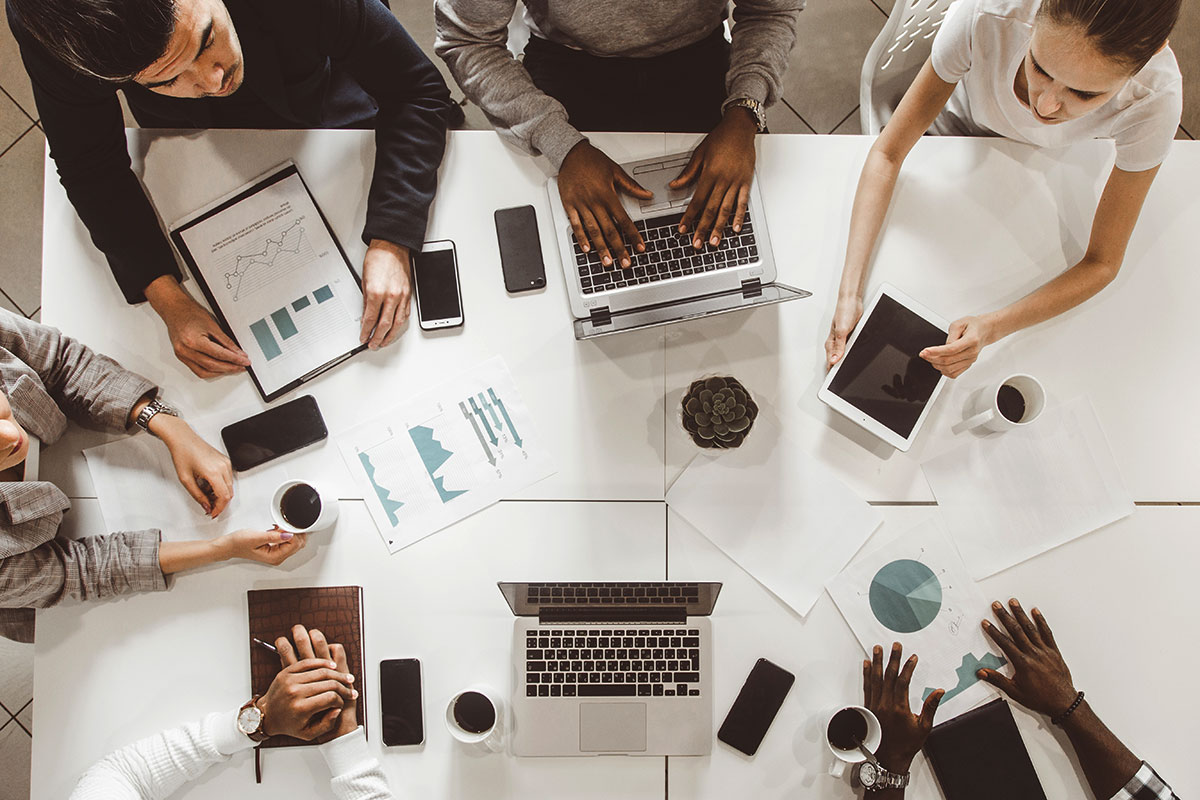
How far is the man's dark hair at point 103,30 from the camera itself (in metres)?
0.84

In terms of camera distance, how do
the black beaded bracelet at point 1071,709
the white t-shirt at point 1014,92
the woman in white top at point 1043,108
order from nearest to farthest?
the woman in white top at point 1043,108, the white t-shirt at point 1014,92, the black beaded bracelet at point 1071,709

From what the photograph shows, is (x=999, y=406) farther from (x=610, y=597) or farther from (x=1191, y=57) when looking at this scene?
(x=1191, y=57)

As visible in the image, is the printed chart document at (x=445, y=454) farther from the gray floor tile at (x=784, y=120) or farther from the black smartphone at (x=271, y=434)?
the gray floor tile at (x=784, y=120)

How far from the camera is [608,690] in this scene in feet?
3.91

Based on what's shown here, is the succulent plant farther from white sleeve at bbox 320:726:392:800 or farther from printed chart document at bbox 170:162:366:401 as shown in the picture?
white sleeve at bbox 320:726:392:800

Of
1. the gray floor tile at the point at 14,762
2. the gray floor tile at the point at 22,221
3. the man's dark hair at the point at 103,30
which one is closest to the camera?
the man's dark hair at the point at 103,30

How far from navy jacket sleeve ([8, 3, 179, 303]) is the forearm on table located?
66.8 inches

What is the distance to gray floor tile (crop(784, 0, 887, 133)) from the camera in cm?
200

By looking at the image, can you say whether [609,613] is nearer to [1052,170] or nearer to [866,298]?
[866,298]

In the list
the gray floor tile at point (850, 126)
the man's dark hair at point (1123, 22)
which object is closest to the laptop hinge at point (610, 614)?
the man's dark hair at point (1123, 22)

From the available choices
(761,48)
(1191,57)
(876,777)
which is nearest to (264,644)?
(876,777)

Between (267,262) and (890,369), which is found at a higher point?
(267,262)

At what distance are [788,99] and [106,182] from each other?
1652 millimetres

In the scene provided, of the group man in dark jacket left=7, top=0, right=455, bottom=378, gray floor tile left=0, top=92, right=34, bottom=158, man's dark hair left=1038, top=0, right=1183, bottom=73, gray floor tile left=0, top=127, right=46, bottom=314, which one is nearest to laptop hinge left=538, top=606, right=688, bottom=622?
man in dark jacket left=7, top=0, right=455, bottom=378
